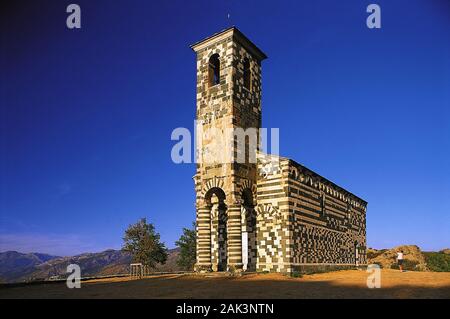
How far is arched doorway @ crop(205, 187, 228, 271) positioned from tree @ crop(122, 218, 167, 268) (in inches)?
728

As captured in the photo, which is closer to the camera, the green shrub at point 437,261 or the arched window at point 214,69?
the arched window at point 214,69

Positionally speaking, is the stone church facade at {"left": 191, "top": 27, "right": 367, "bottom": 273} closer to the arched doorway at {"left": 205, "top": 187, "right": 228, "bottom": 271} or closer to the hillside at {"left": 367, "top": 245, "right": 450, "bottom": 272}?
the arched doorway at {"left": 205, "top": 187, "right": 228, "bottom": 271}

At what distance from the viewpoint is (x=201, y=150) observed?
23.8 metres

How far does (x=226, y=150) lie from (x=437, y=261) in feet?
147

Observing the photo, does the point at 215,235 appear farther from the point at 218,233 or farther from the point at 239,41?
the point at 239,41

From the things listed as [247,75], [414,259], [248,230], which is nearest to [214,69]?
[247,75]

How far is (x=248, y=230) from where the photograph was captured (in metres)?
23.8

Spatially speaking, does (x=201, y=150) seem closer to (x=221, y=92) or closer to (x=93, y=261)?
(x=221, y=92)

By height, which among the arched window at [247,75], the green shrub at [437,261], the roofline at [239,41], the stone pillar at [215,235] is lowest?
the green shrub at [437,261]

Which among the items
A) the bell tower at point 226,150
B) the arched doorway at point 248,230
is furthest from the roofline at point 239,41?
the arched doorway at point 248,230

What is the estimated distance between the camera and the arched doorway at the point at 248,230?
2339 cm

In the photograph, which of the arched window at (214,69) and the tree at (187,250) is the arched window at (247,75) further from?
the tree at (187,250)

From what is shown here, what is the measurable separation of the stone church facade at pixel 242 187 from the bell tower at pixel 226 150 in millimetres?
60
